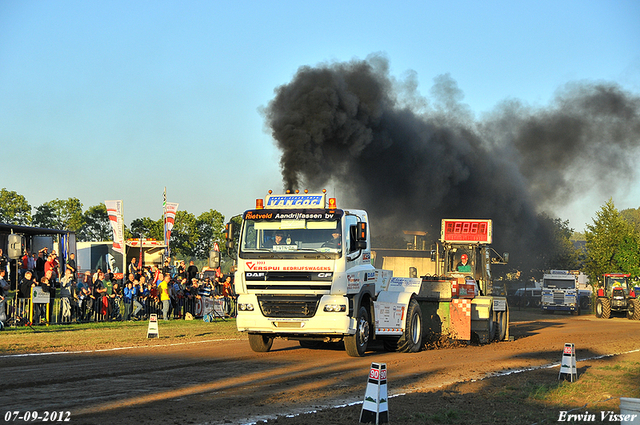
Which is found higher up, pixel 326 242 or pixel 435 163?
pixel 435 163

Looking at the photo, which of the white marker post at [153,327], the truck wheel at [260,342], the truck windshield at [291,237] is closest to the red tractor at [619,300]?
the truck wheel at [260,342]

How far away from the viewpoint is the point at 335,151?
2936cm

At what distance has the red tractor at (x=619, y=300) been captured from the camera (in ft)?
119

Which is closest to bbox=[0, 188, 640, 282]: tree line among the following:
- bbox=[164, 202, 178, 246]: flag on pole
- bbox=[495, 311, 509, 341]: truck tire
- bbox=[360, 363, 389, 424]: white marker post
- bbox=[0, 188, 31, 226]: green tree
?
bbox=[0, 188, 31, 226]: green tree

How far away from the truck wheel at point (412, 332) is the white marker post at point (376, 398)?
7722 mm

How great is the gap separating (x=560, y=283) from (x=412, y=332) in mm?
32372

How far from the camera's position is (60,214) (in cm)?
6544

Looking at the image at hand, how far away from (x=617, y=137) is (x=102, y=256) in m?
34.3

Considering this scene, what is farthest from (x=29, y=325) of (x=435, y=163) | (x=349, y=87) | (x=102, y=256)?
(x=435, y=163)

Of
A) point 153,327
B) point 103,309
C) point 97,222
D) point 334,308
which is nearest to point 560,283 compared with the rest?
point 103,309

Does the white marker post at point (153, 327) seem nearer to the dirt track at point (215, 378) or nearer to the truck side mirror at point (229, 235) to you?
the dirt track at point (215, 378)

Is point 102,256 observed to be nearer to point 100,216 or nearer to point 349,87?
point 349,87

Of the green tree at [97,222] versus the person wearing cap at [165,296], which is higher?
the green tree at [97,222]

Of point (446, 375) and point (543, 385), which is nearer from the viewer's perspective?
point (543, 385)
